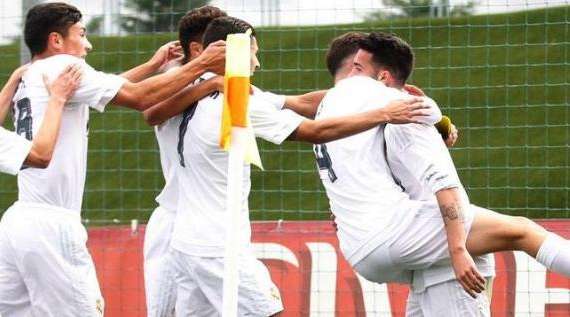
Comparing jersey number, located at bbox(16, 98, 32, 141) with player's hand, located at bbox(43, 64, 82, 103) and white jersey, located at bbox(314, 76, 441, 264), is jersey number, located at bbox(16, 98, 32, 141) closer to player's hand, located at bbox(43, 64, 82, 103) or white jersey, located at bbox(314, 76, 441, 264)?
player's hand, located at bbox(43, 64, 82, 103)

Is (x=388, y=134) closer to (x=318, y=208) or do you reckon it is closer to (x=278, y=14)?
(x=278, y=14)

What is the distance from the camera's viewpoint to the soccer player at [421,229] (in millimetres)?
5973

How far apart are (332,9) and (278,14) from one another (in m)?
0.61

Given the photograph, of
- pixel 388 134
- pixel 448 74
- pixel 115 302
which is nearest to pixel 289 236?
pixel 115 302

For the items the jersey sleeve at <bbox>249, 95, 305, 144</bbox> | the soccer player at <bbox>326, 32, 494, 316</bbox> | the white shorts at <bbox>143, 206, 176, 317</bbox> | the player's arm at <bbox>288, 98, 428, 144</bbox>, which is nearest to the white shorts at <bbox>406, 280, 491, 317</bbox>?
the soccer player at <bbox>326, 32, 494, 316</bbox>

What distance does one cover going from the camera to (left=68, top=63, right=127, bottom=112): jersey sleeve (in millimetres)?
6488

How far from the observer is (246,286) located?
6.65 meters

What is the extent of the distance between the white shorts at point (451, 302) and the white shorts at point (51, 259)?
1.70 meters

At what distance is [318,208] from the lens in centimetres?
1330

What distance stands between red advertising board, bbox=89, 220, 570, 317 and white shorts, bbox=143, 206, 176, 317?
2.54 meters

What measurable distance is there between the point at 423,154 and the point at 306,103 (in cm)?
140

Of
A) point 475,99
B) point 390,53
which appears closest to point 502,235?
point 390,53

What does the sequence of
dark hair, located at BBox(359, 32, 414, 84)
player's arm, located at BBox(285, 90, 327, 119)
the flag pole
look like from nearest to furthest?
the flag pole
dark hair, located at BBox(359, 32, 414, 84)
player's arm, located at BBox(285, 90, 327, 119)

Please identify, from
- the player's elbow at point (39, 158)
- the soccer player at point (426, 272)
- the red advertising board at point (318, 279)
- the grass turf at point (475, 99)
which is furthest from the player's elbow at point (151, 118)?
the grass turf at point (475, 99)
